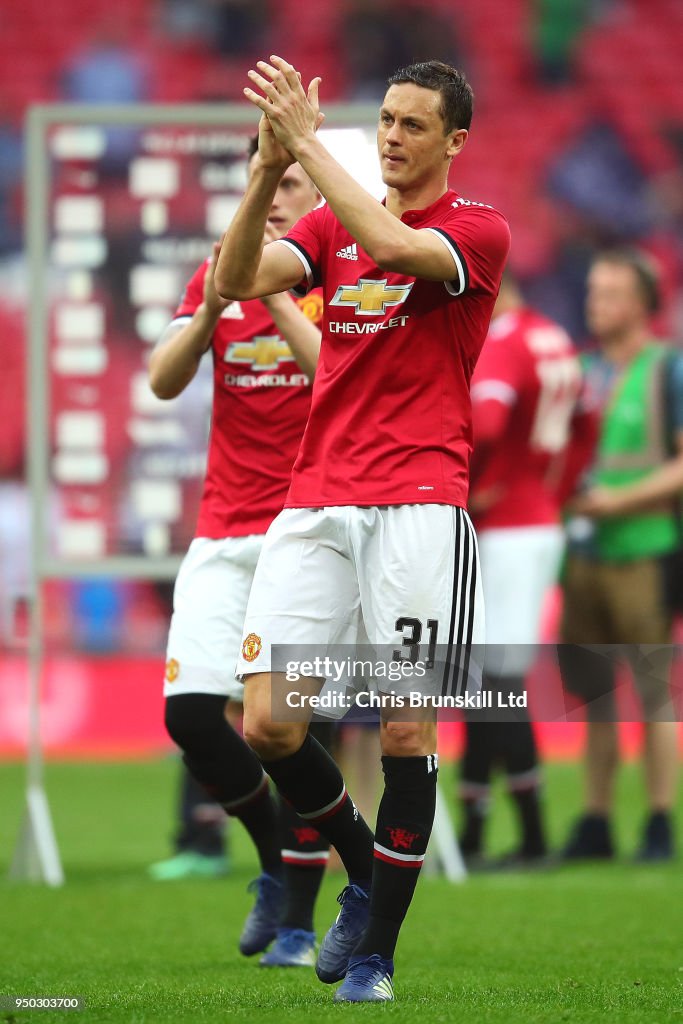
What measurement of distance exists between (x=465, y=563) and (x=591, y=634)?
12.8 ft

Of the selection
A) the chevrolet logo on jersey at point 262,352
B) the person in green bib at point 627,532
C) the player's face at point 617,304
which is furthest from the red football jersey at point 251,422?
the player's face at point 617,304

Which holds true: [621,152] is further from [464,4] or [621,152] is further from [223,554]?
[223,554]

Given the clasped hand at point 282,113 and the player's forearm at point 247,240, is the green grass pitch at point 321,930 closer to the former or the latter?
the player's forearm at point 247,240

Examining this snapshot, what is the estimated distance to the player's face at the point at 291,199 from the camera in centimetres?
513

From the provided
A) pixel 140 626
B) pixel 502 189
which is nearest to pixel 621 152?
pixel 502 189

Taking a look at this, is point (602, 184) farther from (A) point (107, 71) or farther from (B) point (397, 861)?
(B) point (397, 861)

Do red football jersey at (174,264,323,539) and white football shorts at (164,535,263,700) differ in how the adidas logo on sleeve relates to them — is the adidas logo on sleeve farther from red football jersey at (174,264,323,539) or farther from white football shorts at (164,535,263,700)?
white football shorts at (164,535,263,700)

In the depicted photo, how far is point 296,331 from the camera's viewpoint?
4734 mm

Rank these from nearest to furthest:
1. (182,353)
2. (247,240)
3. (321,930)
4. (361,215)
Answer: (361,215), (247,240), (182,353), (321,930)

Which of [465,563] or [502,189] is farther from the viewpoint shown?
[502,189]

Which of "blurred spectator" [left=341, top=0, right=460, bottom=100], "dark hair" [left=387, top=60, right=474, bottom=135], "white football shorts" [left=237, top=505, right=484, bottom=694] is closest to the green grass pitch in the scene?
"white football shorts" [left=237, top=505, right=484, bottom=694]

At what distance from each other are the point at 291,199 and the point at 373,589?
154 centimetres

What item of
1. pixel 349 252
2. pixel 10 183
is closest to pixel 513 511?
pixel 349 252

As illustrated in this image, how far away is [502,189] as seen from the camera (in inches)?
636
